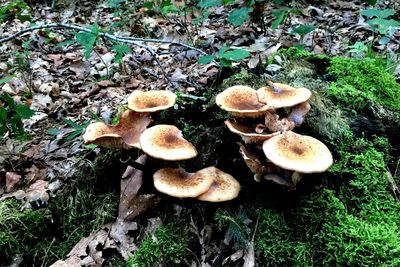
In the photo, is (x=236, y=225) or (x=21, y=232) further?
(x=21, y=232)

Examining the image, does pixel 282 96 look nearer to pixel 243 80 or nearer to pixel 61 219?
A: pixel 243 80

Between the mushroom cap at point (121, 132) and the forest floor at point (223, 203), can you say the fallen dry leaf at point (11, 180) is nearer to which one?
the forest floor at point (223, 203)

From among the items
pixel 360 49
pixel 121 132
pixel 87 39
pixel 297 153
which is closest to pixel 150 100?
pixel 121 132

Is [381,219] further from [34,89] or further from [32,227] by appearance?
[34,89]

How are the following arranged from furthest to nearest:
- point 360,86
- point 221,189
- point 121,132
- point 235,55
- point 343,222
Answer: point 235,55
point 360,86
point 121,132
point 221,189
point 343,222

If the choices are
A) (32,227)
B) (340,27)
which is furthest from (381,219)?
(340,27)

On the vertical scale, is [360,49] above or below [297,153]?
below

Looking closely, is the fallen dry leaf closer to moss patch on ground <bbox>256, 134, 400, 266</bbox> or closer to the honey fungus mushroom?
the honey fungus mushroom

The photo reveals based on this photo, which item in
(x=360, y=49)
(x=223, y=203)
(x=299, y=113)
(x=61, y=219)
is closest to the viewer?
(x=223, y=203)
